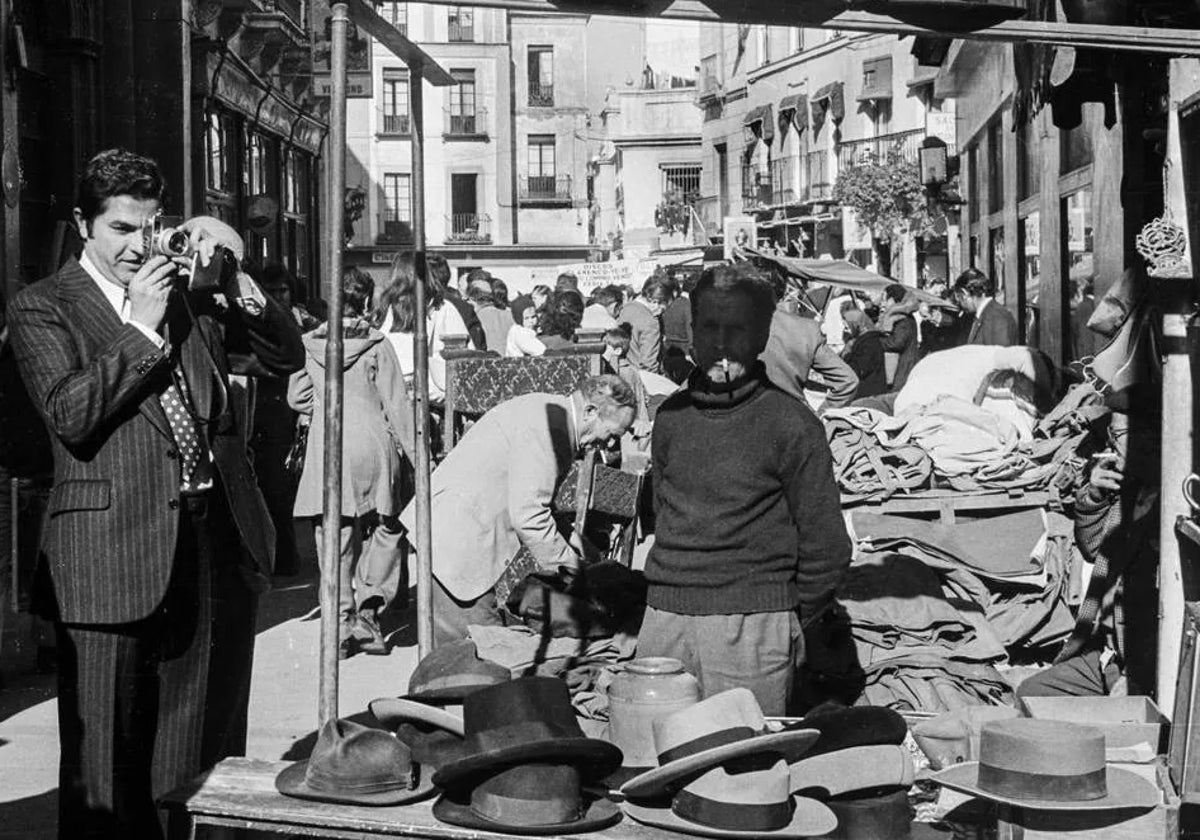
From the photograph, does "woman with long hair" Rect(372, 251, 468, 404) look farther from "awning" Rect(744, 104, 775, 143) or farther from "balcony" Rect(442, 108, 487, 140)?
"balcony" Rect(442, 108, 487, 140)

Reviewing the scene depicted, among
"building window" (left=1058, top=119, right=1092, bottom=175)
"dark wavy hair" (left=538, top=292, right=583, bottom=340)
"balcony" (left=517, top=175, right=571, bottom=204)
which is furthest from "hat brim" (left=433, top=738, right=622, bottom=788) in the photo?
"balcony" (left=517, top=175, right=571, bottom=204)

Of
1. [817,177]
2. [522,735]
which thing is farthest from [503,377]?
[817,177]

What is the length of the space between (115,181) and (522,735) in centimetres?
162

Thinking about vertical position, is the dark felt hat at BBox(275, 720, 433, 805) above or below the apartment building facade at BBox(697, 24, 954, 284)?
below

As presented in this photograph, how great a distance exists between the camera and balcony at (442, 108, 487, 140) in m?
65.8

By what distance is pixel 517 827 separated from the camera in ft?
12.6

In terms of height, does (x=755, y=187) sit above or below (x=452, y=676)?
above

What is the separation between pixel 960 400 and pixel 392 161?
5765cm

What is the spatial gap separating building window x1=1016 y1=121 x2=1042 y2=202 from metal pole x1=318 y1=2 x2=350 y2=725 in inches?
419

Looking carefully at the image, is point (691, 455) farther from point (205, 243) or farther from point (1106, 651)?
point (1106, 651)

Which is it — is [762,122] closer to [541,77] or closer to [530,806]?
[541,77]

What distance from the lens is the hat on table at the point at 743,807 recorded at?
3.78 meters

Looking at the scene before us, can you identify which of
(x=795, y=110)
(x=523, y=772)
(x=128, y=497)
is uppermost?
(x=795, y=110)

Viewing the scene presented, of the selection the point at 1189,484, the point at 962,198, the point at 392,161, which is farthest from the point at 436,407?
the point at 392,161
